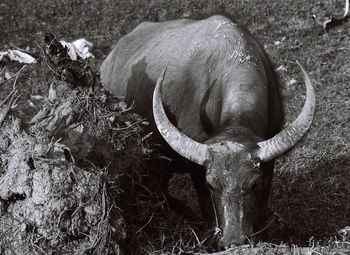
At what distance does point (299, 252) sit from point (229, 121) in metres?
1.54

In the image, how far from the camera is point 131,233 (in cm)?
478

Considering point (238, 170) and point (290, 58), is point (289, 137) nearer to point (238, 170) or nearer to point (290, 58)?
point (238, 170)

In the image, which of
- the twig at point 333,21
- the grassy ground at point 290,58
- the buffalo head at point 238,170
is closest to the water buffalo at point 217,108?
→ the buffalo head at point 238,170

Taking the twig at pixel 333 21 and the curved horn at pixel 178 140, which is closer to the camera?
A: the curved horn at pixel 178 140

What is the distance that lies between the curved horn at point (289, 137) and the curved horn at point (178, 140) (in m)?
0.43

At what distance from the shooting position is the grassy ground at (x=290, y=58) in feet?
23.2

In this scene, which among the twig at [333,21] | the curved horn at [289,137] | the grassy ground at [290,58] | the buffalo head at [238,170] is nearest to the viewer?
the buffalo head at [238,170]

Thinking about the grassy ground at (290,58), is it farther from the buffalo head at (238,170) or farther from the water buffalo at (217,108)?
the water buffalo at (217,108)

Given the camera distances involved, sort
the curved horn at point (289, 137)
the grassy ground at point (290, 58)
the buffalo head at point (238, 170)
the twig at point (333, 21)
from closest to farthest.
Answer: the buffalo head at point (238, 170) < the curved horn at point (289, 137) < the grassy ground at point (290, 58) < the twig at point (333, 21)

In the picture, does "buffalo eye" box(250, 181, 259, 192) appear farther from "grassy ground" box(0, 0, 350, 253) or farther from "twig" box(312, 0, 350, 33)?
"twig" box(312, 0, 350, 33)

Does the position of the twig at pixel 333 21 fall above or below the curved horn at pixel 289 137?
below

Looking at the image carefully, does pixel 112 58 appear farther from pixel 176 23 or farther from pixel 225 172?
pixel 225 172

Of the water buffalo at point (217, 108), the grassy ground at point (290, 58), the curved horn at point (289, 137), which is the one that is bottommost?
the grassy ground at point (290, 58)

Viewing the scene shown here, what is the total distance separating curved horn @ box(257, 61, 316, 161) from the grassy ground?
2.56 ft
